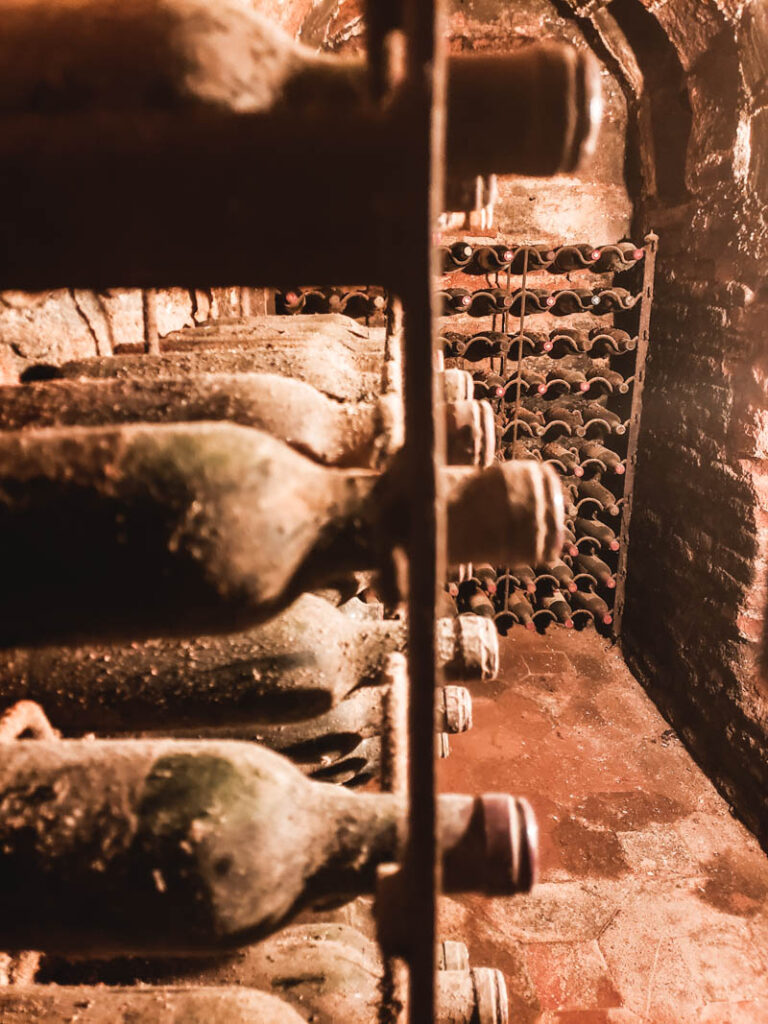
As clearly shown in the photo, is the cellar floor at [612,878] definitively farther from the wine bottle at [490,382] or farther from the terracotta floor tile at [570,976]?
the wine bottle at [490,382]

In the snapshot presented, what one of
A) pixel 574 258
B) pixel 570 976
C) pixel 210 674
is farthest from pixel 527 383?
pixel 210 674

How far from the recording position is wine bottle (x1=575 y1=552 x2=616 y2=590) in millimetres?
3205

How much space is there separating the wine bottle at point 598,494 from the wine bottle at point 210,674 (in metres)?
2.58

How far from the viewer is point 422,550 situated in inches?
12.7

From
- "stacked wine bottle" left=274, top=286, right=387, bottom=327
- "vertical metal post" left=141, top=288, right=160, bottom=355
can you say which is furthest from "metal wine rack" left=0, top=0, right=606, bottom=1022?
"stacked wine bottle" left=274, top=286, right=387, bottom=327

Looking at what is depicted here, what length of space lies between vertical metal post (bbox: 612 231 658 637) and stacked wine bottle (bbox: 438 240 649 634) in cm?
2

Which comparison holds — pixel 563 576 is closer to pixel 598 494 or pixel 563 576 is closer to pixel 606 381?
pixel 598 494

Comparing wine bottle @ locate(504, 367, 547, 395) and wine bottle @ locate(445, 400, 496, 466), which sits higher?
wine bottle @ locate(445, 400, 496, 466)

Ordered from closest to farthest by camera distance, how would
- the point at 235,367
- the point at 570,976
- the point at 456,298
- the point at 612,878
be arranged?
the point at 235,367
the point at 570,976
the point at 612,878
the point at 456,298

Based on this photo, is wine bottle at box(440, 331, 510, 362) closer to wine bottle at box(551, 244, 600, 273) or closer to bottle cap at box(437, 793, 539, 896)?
wine bottle at box(551, 244, 600, 273)

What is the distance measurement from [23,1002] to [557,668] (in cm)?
281

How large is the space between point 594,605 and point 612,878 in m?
1.41

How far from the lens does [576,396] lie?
3.32 metres

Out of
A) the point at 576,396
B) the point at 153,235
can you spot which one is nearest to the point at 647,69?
the point at 576,396
